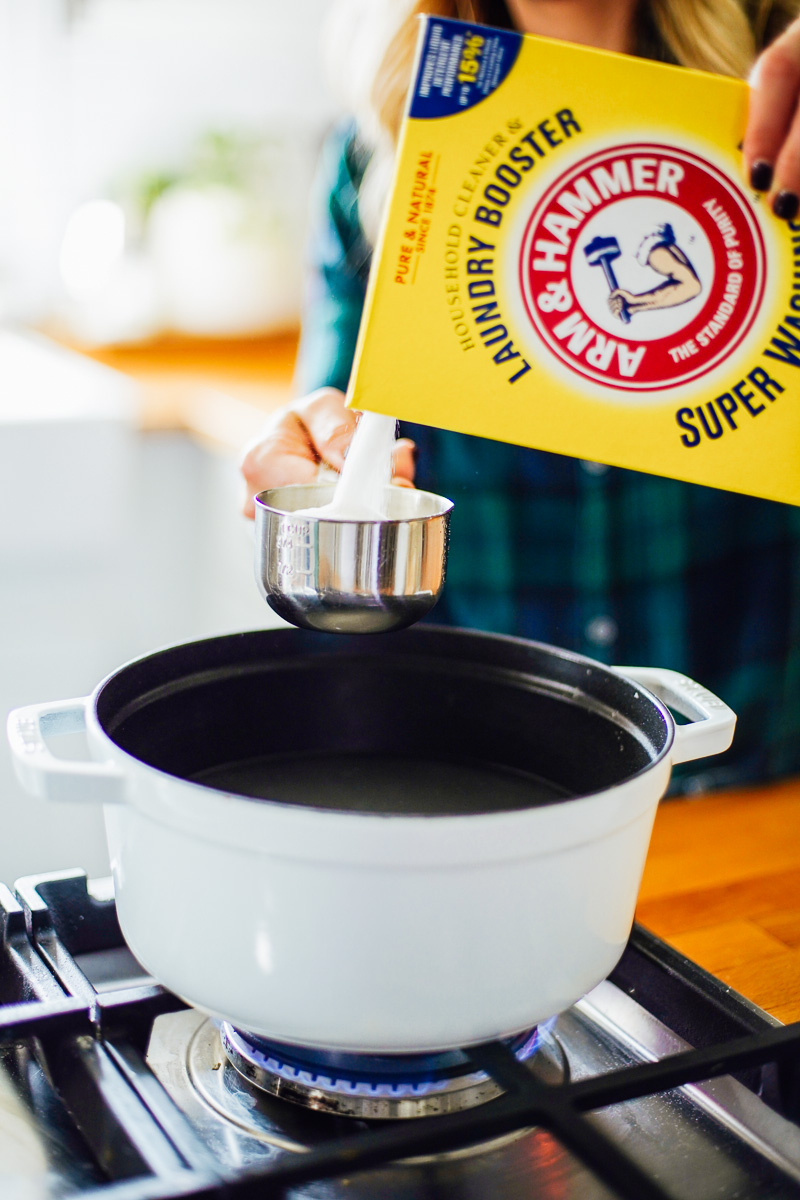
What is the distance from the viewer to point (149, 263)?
2258 mm

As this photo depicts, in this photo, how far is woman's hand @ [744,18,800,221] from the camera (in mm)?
488

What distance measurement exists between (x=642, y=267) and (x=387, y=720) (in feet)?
0.86

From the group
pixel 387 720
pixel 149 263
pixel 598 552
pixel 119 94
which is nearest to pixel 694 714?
pixel 387 720

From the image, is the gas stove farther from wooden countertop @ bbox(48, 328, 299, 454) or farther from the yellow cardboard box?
wooden countertop @ bbox(48, 328, 299, 454)

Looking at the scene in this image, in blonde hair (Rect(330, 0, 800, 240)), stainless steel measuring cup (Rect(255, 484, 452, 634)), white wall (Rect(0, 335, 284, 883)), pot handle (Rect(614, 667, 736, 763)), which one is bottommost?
white wall (Rect(0, 335, 284, 883))

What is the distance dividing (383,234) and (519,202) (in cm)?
6

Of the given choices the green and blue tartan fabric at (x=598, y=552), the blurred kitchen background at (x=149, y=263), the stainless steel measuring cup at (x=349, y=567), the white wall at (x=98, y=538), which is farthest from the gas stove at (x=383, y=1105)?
the blurred kitchen background at (x=149, y=263)

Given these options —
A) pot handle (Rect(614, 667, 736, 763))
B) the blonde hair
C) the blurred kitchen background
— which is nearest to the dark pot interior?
pot handle (Rect(614, 667, 736, 763))

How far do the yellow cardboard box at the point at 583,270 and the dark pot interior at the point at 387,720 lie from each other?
0.42 feet

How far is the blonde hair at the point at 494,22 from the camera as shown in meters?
0.97

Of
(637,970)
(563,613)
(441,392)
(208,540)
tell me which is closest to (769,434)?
(441,392)

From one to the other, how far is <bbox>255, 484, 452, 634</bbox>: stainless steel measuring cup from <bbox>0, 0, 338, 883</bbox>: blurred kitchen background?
1.25 m

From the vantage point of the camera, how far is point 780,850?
0.73m

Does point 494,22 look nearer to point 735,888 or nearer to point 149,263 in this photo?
point 735,888
